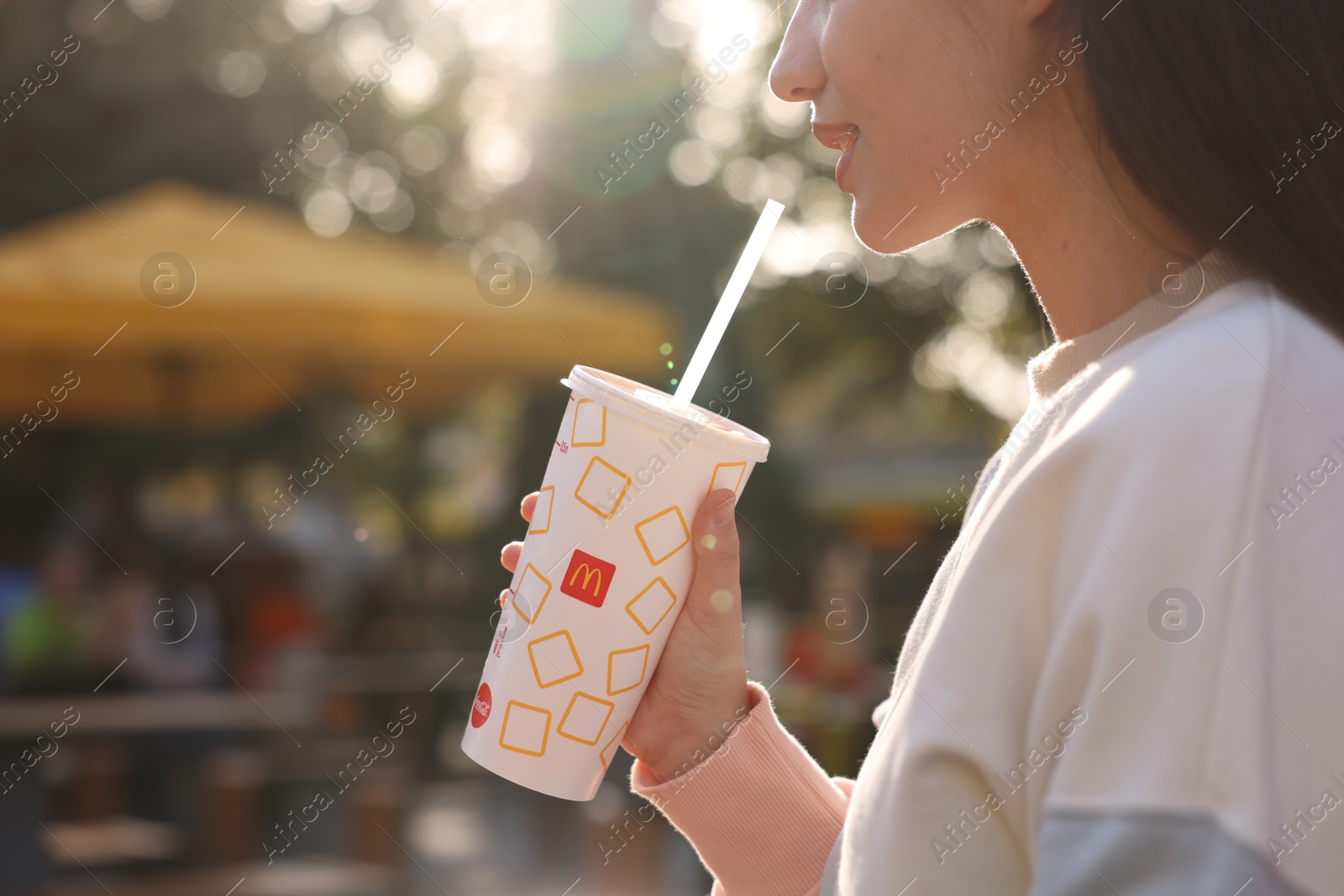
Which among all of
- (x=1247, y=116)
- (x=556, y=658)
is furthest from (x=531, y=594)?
(x=1247, y=116)

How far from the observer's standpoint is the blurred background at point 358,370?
16.7ft

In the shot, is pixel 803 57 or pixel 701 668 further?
pixel 701 668

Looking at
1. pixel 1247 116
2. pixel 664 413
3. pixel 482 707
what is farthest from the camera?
pixel 482 707

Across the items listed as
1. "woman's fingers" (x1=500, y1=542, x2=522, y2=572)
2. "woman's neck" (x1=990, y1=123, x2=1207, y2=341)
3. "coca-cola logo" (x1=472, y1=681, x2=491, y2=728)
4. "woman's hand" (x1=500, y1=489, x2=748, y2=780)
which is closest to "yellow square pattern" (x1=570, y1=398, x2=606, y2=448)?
"woman's hand" (x1=500, y1=489, x2=748, y2=780)

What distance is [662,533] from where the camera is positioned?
4.41ft

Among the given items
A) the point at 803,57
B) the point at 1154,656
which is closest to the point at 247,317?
the point at 803,57

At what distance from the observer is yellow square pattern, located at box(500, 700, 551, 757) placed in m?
1.39

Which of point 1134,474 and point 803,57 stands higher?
point 803,57

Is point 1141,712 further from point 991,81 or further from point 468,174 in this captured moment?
point 468,174

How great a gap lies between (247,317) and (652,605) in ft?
14.4

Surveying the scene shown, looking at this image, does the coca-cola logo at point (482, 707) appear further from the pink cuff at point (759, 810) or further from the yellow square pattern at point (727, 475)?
the yellow square pattern at point (727, 475)

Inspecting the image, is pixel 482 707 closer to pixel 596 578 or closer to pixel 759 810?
pixel 596 578

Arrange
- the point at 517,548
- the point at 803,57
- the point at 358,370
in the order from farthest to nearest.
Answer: the point at 358,370 → the point at 517,548 → the point at 803,57

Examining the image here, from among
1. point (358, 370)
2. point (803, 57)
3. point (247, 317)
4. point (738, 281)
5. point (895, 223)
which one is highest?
point (803, 57)
